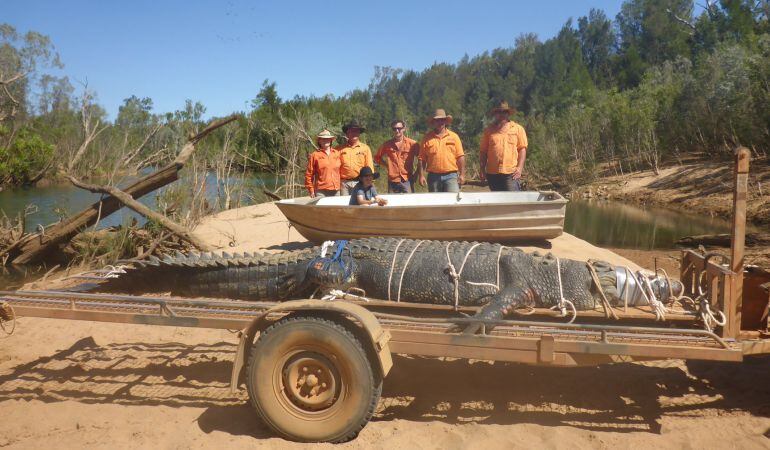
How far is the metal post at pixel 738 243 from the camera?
2.84m

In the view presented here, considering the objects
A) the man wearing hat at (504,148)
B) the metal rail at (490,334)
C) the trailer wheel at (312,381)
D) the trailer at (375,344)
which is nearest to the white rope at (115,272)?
the metal rail at (490,334)

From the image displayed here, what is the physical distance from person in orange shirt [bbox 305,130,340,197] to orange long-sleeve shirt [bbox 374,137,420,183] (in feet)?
2.12

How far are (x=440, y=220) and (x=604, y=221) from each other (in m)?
9.81

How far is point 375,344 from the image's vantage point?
9.23ft

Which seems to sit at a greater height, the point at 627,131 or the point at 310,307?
the point at 627,131

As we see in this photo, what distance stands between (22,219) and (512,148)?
7.43 metres

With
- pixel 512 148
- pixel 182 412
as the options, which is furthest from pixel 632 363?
pixel 512 148

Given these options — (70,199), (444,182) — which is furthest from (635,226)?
(70,199)

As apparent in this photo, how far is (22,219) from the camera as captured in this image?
27.1 ft

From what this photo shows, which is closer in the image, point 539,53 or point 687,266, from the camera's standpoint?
point 687,266

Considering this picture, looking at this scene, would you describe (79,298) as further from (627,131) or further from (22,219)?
(627,131)

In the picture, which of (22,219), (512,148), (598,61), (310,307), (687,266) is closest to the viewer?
(310,307)

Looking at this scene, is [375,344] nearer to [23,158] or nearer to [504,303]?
[504,303]

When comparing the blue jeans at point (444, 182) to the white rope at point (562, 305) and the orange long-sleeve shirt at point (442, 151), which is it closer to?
the orange long-sleeve shirt at point (442, 151)
